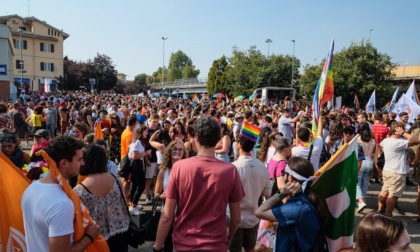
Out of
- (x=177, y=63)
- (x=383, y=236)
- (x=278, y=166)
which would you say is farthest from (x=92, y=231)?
(x=177, y=63)

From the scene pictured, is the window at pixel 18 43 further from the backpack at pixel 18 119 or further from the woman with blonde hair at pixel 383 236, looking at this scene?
the woman with blonde hair at pixel 383 236

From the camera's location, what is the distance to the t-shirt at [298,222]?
2.63 m

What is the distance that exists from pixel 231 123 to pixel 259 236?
6985 millimetres

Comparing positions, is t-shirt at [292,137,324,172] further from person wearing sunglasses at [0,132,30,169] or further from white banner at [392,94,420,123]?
white banner at [392,94,420,123]

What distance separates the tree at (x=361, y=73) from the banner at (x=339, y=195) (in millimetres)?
30994

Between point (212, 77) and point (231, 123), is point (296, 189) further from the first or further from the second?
point (212, 77)

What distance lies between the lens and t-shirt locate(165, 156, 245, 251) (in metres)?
2.63

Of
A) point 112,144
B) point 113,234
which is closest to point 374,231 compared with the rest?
point 113,234

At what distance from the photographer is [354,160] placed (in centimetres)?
309

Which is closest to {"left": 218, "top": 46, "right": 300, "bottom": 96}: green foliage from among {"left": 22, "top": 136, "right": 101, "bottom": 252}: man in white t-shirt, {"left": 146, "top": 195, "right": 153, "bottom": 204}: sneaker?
{"left": 146, "top": 195, "right": 153, "bottom": 204}: sneaker

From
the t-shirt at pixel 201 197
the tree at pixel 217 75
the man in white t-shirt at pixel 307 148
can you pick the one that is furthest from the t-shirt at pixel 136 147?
the tree at pixel 217 75

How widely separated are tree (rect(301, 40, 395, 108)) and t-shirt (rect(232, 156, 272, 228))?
3057 centimetres

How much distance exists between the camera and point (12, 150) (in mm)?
4543

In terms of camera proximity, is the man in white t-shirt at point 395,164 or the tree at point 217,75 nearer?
the man in white t-shirt at point 395,164
